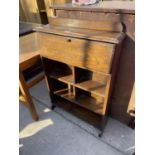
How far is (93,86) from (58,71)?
416 millimetres

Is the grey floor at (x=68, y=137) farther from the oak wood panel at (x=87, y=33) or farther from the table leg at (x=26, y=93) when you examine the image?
the oak wood panel at (x=87, y=33)

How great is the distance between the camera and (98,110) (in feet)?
4.70

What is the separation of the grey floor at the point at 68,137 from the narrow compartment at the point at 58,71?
54 centimetres

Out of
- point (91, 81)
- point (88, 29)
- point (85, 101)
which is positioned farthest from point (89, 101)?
point (88, 29)

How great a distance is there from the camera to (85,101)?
154 centimetres

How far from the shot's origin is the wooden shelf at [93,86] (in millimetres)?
1256

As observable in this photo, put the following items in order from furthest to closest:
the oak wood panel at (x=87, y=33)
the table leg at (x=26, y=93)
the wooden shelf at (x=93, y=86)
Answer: the table leg at (x=26, y=93) → the wooden shelf at (x=93, y=86) → the oak wood panel at (x=87, y=33)

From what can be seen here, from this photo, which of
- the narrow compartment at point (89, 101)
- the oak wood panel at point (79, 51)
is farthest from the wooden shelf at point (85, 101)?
the oak wood panel at point (79, 51)

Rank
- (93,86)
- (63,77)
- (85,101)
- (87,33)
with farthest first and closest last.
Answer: (85,101) → (63,77) → (93,86) → (87,33)

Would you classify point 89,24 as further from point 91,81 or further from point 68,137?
point 68,137
